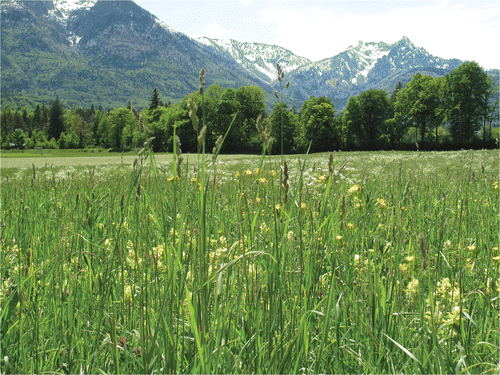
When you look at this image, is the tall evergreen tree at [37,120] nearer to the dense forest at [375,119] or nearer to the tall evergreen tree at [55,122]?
the tall evergreen tree at [55,122]

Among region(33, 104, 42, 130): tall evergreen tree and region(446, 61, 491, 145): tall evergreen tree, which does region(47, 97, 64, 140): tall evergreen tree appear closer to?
region(33, 104, 42, 130): tall evergreen tree

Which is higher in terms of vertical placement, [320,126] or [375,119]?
[375,119]

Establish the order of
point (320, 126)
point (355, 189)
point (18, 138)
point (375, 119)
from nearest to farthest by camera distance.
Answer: point (355, 189) → point (320, 126) → point (375, 119) → point (18, 138)

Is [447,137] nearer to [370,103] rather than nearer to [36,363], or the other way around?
[370,103]

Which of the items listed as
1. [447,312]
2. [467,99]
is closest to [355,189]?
[447,312]

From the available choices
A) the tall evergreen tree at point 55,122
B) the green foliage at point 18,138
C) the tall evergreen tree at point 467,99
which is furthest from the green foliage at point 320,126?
the tall evergreen tree at point 55,122

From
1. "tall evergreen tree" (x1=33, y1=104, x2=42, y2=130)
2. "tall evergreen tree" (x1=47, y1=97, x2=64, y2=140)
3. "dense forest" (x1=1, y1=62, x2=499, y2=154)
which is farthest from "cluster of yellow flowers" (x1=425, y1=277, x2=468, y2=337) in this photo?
"tall evergreen tree" (x1=33, y1=104, x2=42, y2=130)

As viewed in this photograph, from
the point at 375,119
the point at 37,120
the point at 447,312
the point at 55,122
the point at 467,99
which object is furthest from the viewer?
the point at 37,120

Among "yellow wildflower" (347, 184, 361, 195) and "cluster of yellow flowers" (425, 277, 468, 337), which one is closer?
"cluster of yellow flowers" (425, 277, 468, 337)

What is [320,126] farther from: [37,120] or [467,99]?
[37,120]

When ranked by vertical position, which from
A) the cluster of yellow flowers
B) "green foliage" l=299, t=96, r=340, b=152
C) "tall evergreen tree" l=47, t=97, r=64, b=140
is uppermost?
"tall evergreen tree" l=47, t=97, r=64, b=140

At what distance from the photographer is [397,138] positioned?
204 ft

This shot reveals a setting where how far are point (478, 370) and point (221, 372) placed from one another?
1.06m

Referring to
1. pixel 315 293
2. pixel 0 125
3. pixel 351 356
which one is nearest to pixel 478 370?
pixel 351 356
